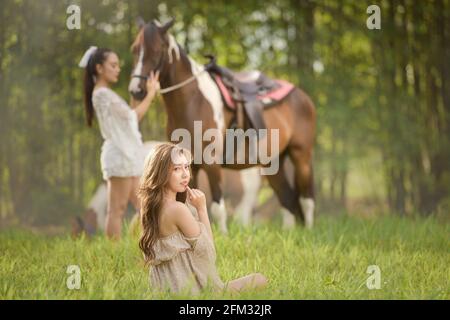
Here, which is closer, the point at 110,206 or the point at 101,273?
the point at 101,273

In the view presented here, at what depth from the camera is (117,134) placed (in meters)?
5.82

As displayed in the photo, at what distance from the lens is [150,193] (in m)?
3.69

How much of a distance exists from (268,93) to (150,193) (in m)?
3.76

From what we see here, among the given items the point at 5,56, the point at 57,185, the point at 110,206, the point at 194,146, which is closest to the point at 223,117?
the point at 194,146

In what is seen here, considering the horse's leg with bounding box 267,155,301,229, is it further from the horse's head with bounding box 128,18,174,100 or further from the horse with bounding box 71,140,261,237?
the horse's head with bounding box 128,18,174,100

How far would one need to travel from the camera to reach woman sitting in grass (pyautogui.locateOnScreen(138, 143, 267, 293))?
3.65 metres

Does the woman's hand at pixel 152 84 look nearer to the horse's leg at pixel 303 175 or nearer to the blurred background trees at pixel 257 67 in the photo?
the horse's leg at pixel 303 175

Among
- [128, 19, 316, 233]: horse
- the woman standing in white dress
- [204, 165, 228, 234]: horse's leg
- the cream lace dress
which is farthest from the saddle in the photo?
the cream lace dress

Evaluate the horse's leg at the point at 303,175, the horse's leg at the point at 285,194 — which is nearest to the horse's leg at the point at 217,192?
the horse's leg at the point at 285,194

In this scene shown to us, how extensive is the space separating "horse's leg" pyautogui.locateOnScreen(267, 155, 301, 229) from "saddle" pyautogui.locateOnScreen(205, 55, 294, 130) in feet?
2.84

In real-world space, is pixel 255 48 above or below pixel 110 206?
above

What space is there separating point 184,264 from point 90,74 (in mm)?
2761

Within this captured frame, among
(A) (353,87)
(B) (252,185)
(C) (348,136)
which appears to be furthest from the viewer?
(C) (348,136)
